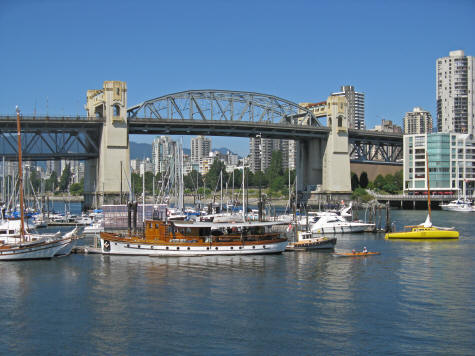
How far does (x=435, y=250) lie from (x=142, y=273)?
2761 centimetres

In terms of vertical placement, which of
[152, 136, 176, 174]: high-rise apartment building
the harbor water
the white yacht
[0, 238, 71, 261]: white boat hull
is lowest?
the harbor water

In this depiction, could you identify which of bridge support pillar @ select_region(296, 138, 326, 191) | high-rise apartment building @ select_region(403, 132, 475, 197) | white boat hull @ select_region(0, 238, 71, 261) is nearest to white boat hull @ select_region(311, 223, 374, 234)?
white boat hull @ select_region(0, 238, 71, 261)

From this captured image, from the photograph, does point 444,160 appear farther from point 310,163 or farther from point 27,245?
point 27,245

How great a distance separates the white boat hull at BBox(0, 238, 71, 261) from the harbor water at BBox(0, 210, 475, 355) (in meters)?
1.09

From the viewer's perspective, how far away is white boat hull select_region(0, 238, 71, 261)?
4816 centimetres

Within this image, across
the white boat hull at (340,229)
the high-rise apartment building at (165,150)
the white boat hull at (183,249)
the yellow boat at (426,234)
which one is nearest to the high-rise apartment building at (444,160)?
the high-rise apartment building at (165,150)

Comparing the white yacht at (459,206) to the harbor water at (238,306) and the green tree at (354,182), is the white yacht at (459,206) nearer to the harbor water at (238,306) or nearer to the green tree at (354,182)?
the green tree at (354,182)

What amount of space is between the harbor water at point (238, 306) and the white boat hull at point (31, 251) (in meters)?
1.09

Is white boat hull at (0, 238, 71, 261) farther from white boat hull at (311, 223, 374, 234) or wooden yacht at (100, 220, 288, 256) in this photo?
white boat hull at (311, 223, 374, 234)

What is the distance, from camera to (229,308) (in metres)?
32.1

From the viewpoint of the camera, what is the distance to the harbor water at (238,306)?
26.1m

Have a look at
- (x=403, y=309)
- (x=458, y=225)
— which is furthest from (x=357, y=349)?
(x=458, y=225)

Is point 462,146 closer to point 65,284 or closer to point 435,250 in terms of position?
point 435,250

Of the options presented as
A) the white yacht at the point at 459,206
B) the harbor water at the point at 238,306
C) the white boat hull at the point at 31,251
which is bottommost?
the harbor water at the point at 238,306
